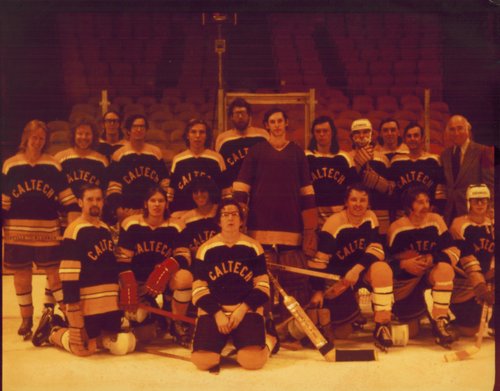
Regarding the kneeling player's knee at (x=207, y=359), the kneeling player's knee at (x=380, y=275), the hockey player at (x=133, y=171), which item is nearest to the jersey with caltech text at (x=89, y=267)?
the hockey player at (x=133, y=171)

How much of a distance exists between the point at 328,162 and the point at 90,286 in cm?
144

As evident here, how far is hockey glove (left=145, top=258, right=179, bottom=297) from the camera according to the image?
4605mm

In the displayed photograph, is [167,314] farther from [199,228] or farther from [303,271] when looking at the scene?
[303,271]

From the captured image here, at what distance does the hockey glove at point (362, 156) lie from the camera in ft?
15.9

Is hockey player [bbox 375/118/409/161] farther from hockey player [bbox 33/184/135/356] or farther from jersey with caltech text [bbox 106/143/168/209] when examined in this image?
hockey player [bbox 33/184/135/356]

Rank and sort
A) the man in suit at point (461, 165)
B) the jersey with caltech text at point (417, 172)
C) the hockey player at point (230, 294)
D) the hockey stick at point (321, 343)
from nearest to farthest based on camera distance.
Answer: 1. the hockey player at point (230, 294)
2. the hockey stick at point (321, 343)
3. the man in suit at point (461, 165)
4. the jersey with caltech text at point (417, 172)

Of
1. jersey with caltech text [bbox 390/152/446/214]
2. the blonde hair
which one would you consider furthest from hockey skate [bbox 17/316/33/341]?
jersey with caltech text [bbox 390/152/446/214]

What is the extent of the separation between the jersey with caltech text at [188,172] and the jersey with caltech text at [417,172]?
98 centimetres

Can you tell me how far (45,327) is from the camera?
4711 millimetres

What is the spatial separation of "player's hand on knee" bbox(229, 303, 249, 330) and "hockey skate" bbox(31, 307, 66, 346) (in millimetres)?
1036

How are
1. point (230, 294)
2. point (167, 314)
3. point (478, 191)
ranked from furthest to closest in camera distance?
1. point (478, 191)
2. point (167, 314)
3. point (230, 294)

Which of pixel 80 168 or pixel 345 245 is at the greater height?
pixel 80 168

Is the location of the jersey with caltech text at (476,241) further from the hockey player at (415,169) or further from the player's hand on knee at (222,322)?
the player's hand on knee at (222,322)

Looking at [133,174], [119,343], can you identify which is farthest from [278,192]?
[119,343]
